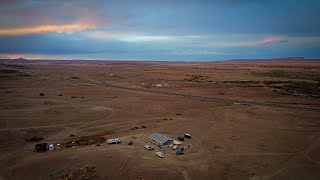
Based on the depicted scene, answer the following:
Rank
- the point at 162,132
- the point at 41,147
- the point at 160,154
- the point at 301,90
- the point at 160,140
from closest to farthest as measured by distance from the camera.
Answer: the point at 160,154, the point at 41,147, the point at 160,140, the point at 162,132, the point at 301,90

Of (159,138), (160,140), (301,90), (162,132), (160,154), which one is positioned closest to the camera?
(160,154)

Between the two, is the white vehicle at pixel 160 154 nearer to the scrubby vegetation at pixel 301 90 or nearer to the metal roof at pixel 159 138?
the metal roof at pixel 159 138

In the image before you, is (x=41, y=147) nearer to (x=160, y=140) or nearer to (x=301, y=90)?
(x=160, y=140)

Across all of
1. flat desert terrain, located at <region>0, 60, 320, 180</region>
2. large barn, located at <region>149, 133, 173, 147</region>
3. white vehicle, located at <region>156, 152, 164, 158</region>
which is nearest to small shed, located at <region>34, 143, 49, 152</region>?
flat desert terrain, located at <region>0, 60, 320, 180</region>

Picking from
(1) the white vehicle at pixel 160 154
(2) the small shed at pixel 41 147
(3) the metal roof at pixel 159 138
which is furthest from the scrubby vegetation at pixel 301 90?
(2) the small shed at pixel 41 147

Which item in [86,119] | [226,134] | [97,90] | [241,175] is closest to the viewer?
[241,175]

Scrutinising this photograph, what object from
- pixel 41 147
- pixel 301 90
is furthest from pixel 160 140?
pixel 301 90

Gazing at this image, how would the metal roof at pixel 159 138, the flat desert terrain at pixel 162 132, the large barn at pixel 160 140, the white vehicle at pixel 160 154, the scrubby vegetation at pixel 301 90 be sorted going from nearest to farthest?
the flat desert terrain at pixel 162 132, the white vehicle at pixel 160 154, the large barn at pixel 160 140, the metal roof at pixel 159 138, the scrubby vegetation at pixel 301 90

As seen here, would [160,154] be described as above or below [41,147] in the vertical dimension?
below

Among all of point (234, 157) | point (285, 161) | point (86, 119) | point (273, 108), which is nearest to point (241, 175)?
point (234, 157)

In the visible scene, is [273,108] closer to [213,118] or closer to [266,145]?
[213,118]

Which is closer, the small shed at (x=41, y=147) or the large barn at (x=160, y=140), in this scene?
the small shed at (x=41, y=147)
